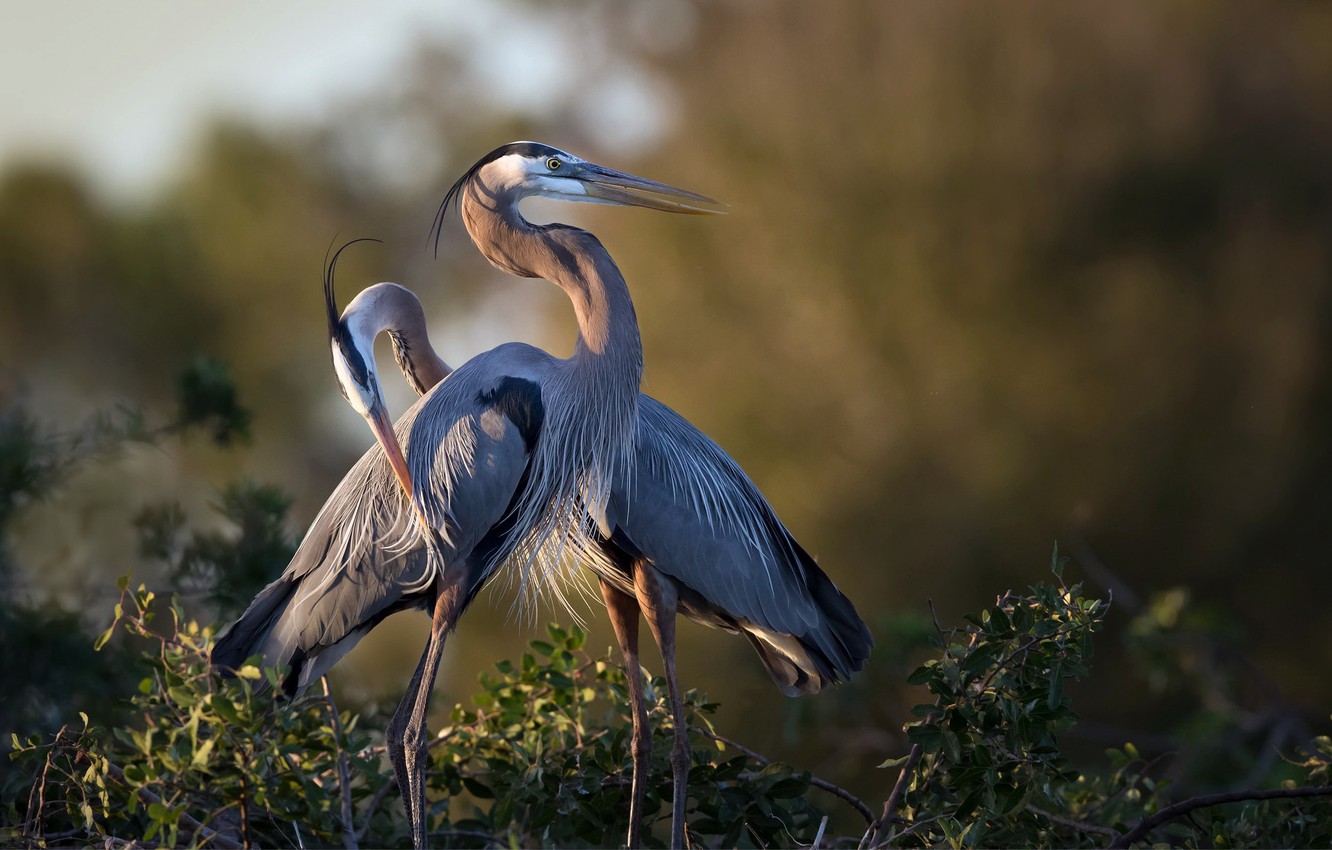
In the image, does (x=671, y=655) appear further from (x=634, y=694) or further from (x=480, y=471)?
(x=480, y=471)

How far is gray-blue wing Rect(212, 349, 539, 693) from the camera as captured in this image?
3844 millimetres

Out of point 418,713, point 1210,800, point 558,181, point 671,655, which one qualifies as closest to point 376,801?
point 418,713

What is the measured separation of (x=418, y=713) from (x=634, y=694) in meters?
0.57

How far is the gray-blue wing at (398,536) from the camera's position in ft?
12.6

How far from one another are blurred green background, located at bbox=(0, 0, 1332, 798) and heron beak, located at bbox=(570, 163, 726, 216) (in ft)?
14.2

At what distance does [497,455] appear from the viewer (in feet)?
→ 12.6

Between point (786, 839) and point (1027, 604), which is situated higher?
point (1027, 604)

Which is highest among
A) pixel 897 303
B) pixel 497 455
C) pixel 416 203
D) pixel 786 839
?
pixel 416 203

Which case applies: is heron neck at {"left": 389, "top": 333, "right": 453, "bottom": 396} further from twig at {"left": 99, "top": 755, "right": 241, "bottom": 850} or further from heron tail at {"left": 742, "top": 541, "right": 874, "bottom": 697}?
twig at {"left": 99, "top": 755, "right": 241, "bottom": 850}

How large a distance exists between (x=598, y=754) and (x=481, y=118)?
1035cm

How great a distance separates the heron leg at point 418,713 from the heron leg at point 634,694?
50 centimetres

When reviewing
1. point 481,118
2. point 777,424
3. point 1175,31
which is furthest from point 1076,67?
point 481,118

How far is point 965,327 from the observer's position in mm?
9883

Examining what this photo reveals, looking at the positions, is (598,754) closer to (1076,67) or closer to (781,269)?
(781,269)
